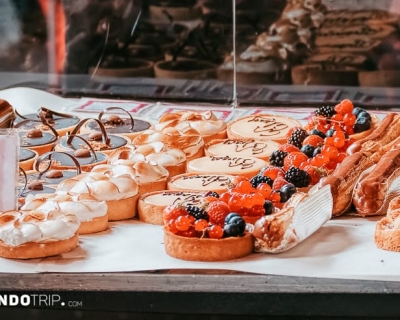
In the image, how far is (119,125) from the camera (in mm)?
4719

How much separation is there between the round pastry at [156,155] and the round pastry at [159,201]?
292 mm

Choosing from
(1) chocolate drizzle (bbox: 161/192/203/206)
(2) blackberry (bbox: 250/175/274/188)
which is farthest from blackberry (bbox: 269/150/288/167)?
(1) chocolate drizzle (bbox: 161/192/203/206)

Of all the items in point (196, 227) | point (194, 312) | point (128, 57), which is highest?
point (128, 57)

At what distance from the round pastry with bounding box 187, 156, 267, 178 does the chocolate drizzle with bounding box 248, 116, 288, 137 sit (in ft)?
1.34

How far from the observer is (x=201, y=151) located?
14.2 ft

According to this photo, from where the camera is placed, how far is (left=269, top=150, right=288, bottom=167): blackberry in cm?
391

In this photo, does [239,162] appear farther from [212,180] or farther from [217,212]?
[217,212]

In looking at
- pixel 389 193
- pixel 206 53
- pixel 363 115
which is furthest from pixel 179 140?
pixel 206 53

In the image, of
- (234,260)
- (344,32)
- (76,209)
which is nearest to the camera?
(234,260)

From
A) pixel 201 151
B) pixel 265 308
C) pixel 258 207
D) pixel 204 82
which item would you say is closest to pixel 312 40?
pixel 204 82

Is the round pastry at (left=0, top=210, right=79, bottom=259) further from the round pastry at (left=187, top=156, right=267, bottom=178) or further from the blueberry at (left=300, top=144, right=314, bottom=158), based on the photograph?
the blueberry at (left=300, top=144, right=314, bottom=158)

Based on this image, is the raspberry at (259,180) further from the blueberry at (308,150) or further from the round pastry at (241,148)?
the round pastry at (241,148)

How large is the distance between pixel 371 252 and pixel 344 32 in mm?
2439

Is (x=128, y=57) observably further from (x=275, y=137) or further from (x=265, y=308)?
(x=265, y=308)
